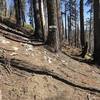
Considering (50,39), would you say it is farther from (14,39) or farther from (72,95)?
(72,95)

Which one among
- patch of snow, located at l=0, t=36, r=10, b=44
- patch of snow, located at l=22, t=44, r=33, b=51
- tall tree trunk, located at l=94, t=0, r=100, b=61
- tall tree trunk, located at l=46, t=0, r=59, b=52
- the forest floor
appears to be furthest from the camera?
tall tree trunk, located at l=94, t=0, r=100, b=61

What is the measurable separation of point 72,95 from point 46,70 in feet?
3.84

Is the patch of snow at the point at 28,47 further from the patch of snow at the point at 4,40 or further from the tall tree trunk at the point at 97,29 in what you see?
the tall tree trunk at the point at 97,29

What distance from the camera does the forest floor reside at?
8891mm

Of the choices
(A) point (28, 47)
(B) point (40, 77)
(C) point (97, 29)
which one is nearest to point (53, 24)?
(A) point (28, 47)

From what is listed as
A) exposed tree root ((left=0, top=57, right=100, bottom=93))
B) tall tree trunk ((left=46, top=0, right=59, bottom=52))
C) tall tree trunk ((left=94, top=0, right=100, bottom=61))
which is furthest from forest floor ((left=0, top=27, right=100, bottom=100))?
tall tree trunk ((left=94, top=0, right=100, bottom=61))

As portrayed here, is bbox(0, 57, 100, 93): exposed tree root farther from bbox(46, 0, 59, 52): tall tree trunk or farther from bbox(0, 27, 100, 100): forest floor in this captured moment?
bbox(46, 0, 59, 52): tall tree trunk

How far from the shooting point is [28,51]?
10734 mm

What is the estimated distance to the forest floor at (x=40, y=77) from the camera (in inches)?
350

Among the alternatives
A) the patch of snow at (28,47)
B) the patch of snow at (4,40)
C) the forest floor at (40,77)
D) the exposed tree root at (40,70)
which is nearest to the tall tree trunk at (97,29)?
the forest floor at (40,77)

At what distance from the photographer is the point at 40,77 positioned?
31.1ft

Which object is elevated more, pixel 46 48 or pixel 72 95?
pixel 46 48

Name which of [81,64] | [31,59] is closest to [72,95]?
[31,59]

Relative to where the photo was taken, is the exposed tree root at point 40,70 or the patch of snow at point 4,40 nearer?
the exposed tree root at point 40,70
